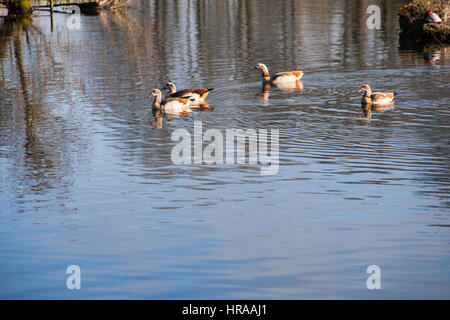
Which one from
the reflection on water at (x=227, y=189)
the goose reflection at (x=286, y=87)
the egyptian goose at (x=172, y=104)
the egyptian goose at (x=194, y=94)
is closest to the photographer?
the reflection on water at (x=227, y=189)

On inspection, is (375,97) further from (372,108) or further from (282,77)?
(282,77)

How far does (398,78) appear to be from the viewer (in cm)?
2669

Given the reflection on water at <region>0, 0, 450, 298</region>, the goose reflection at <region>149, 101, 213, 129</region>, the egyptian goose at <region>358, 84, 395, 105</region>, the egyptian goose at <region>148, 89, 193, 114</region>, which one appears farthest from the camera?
the egyptian goose at <region>148, 89, 193, 114</region>

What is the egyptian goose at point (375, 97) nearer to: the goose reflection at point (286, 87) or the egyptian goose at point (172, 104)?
the goose reflection at point (286, 87)

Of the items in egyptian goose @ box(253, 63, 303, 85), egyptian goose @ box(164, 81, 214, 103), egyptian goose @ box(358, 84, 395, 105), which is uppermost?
egyptian goose @ box(253, 63, 303, 85)

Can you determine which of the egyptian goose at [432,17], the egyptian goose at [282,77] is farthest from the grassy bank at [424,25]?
the egyptian goose at [282,77]

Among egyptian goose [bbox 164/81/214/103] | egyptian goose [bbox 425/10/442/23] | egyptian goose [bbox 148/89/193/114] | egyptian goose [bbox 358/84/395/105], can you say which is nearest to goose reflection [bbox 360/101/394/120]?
egyptian goose [bbox 358/84/395/105]

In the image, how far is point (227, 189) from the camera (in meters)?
14.1

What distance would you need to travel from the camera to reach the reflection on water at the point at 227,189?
10281 mm

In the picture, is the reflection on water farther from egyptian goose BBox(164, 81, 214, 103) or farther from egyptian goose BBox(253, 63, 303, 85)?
egyptian goose BBox(164, 81, 214, 103)

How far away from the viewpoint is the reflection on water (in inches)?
405

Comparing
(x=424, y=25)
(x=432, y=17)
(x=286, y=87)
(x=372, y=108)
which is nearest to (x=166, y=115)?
(x=286, y=87)

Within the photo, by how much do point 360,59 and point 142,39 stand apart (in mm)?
15007
